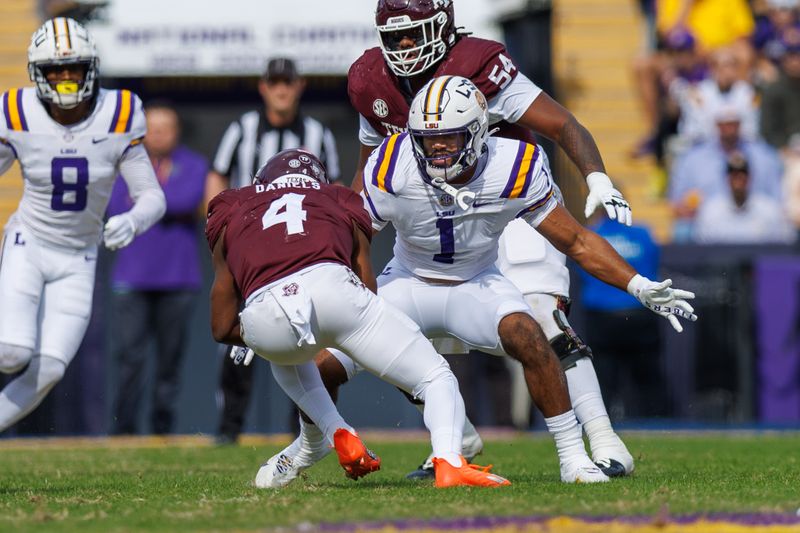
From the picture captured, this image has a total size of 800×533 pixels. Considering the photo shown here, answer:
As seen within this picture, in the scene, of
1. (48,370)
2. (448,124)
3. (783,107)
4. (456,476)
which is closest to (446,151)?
(448,124)

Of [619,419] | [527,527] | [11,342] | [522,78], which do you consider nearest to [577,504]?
[527,527]

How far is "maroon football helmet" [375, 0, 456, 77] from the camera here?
6.34 metres

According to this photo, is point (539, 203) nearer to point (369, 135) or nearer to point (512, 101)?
point (512, 101)

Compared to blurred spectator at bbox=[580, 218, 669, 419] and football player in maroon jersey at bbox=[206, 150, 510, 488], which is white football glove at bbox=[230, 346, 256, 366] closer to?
football player in maroon jersey at bbox=[206, 150, 510, 488]

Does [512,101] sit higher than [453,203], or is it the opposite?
[512,101]

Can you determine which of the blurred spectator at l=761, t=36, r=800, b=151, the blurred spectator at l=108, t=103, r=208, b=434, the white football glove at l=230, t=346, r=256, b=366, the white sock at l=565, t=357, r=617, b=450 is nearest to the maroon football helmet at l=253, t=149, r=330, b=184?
the white football glove at l=230, t=346, r=256, b=366

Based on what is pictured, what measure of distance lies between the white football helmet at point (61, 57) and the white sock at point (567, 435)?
288 cm

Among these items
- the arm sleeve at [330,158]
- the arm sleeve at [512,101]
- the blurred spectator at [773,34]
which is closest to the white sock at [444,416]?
the arm sleeve at [512,101]

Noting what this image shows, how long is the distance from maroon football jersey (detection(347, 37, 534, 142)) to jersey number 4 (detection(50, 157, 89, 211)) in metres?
1.41

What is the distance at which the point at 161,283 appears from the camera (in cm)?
1052

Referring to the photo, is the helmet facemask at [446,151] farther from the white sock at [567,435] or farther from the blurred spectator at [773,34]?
the blurred spectator at [773,34]

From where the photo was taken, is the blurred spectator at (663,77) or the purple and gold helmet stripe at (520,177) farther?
the blurred spectator at (663,77)

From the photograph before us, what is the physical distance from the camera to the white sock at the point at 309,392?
5.66 meters

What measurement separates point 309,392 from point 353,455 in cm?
41
